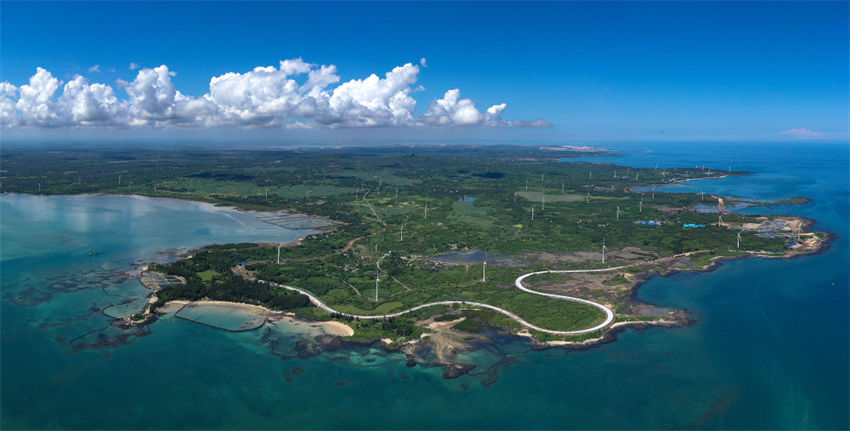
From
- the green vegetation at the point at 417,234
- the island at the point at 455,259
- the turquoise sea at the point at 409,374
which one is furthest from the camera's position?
the green vegetation at the point at 417,234

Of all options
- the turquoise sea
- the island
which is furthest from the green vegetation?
A: the turquoise sea

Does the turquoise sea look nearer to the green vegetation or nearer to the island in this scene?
the island

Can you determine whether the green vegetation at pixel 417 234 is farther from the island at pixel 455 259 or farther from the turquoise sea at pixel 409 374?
the turquoise sea at pixel 409 374

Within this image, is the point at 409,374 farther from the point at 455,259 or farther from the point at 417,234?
the point at 417,234

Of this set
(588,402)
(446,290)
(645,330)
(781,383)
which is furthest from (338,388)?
(781,383)

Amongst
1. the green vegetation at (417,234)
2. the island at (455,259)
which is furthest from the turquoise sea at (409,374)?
the green vegetation at (417,234)

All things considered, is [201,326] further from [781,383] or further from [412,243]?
[781,383]
